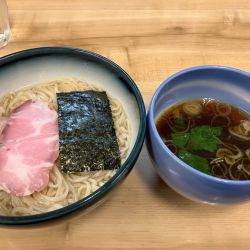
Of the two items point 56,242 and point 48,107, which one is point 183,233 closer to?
point 56,242

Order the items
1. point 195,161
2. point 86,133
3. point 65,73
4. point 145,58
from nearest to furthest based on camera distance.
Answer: point 195,161 < point 86,133 < point 65,73 < point 145,58

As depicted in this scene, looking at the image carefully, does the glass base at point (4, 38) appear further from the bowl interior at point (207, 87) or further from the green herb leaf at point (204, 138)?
the green herb leaf at point (204, 138)

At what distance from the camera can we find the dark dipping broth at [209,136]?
102 centimetres

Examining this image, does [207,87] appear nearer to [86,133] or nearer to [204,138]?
[204,138]

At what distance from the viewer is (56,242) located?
0.99m

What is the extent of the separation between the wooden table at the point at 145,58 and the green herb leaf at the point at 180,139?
156mm

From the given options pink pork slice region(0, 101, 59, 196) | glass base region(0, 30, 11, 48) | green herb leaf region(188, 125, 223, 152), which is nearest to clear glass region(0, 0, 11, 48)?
glass base region(0, 30, 11, 48)

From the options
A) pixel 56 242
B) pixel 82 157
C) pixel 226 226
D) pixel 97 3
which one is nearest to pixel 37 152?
pixel 82 157

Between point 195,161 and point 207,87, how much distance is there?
0.92 feet

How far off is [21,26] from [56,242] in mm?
1045

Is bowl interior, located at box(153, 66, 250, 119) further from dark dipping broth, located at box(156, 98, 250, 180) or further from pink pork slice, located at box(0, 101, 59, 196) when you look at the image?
pink pork slice, located at box(0, 101, 59, 196)

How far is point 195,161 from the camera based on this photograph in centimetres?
101

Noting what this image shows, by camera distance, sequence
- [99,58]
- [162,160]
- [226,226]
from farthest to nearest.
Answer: [99,58], [226,226], [162,160]

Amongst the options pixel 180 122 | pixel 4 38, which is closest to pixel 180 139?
pixel 180 122
